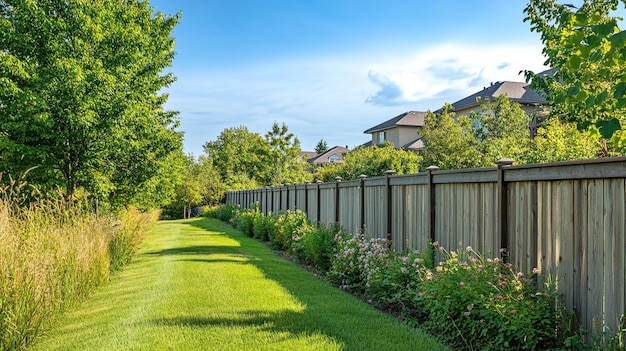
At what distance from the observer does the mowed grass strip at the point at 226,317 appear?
172 inches

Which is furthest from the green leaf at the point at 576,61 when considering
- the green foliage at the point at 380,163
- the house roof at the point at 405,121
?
the house roof at the point at 405,121

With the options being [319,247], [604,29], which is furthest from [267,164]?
[604,29]

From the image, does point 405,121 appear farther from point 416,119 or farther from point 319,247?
point 319,247

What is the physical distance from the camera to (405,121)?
123 feet

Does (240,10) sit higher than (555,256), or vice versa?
(240,10)

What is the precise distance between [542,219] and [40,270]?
521 centimetres

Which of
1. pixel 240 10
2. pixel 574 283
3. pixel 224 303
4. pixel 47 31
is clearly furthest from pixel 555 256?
pixel 240 10

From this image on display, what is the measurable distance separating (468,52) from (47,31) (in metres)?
8.94

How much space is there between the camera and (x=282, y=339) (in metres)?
4.40

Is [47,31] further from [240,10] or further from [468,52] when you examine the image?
[468,52]

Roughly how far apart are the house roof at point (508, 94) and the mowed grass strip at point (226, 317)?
23.4 metres

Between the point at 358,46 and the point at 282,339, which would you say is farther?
the point at 358,46

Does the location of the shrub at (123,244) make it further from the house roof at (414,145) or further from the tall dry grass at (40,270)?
the house roof at (414,145)

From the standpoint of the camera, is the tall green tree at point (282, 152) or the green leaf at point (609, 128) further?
the tall green tree at point (282, 152)
